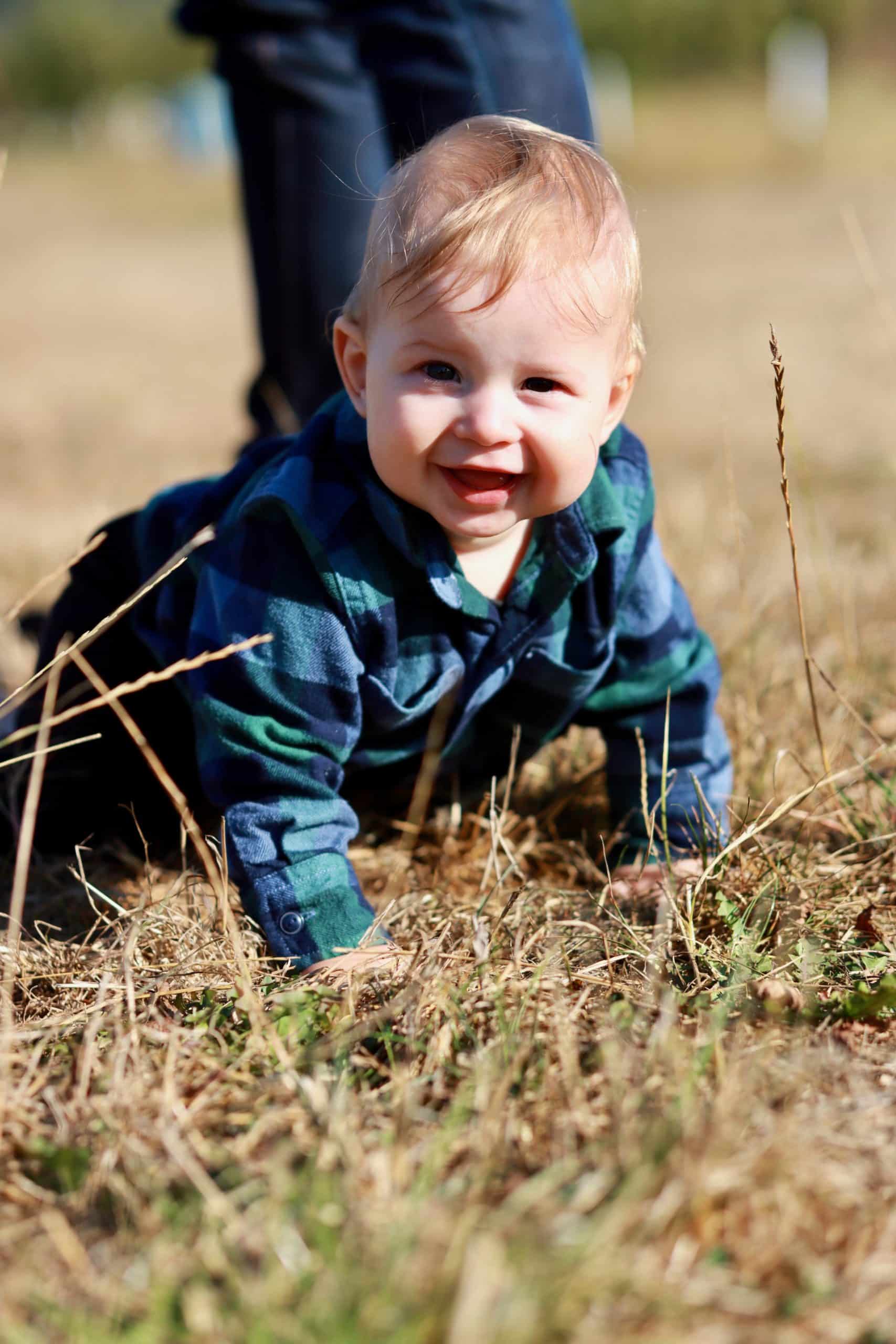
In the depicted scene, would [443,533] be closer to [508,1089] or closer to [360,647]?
[360,647]

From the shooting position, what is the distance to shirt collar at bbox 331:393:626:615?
5.42 feet

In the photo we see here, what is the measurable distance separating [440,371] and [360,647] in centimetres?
37

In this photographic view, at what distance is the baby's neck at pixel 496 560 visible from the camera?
5.71 ft

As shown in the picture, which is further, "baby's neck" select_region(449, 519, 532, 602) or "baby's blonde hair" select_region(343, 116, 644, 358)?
"baby's neck" select_region(449, 519, 532, 602)

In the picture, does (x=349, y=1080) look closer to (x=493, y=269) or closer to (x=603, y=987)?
(x=603, y=987)

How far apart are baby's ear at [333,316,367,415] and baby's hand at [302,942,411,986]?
68 centimetres

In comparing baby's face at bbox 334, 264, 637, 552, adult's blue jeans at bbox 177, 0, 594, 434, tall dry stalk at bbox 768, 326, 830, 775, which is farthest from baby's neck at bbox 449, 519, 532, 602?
adult's blue jeans at bbox 177, 0, 594, 434

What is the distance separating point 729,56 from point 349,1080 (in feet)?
135

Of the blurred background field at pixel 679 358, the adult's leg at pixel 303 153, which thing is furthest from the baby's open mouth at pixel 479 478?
the adult's leg at pixel 303 153

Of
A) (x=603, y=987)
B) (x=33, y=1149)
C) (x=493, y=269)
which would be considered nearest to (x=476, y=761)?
(x=603, y=987)

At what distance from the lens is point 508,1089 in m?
1.24

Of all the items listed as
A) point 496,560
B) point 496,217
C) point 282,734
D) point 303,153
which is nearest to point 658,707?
point 496,560

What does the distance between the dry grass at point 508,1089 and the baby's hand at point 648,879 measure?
0.02 metres

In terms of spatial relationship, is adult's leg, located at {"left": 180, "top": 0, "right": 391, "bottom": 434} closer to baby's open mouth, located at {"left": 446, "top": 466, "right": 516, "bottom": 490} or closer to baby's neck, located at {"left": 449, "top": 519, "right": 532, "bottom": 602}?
baby's neck, located at {"left": 449, "top": 519, "right": 532, "bottom": 602}
